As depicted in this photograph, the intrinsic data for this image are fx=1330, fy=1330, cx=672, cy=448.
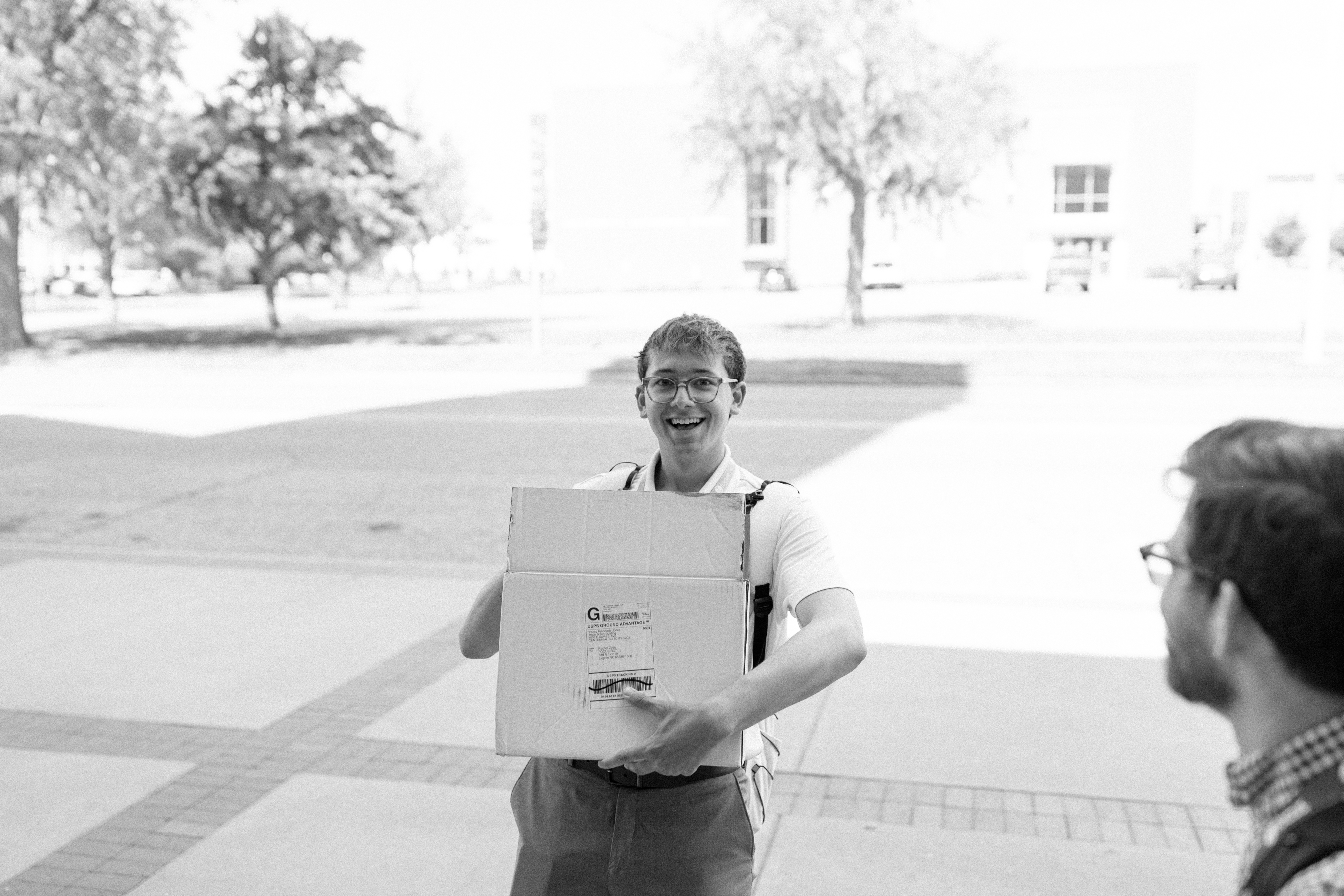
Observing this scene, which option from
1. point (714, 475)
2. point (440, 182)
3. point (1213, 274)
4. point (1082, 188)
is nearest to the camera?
point (714, 475)

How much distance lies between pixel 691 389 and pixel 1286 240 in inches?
4585

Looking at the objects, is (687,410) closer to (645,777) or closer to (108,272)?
(645,777)

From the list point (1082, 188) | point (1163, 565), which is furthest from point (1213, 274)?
point (1163, 565)

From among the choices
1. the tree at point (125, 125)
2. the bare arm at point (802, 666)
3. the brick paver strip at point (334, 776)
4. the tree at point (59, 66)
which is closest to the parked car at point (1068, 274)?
the tree at point (125, 125)

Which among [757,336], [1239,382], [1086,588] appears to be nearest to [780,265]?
[757,336]

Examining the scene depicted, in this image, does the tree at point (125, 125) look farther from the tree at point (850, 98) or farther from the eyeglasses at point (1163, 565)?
the eyeglasses at point (1163, 565)

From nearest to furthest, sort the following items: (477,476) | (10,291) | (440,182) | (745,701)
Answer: (745,701)
(477,476)
(10,291)
(440,182)

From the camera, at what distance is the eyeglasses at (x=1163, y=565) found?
1369 mm

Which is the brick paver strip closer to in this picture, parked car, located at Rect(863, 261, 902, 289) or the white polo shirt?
the white polo shirt

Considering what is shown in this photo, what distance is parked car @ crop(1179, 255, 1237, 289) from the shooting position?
175 feet

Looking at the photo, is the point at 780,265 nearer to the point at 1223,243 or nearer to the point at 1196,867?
the point at 1223,243

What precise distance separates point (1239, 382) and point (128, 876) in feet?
59.3

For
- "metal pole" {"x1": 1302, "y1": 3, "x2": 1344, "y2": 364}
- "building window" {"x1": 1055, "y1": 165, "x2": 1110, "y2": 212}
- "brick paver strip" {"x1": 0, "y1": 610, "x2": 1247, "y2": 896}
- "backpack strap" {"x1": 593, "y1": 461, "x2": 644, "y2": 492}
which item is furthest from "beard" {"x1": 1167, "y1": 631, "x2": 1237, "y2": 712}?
"building window" {"x1": 1055, "y1": 165, "x2": 1110, "y2": 212}

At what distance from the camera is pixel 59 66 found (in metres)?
23.5
